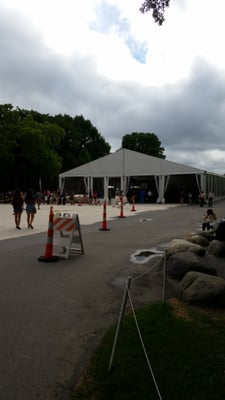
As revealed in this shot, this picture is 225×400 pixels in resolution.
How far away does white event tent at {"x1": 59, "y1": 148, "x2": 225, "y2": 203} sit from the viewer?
38875 millimetres

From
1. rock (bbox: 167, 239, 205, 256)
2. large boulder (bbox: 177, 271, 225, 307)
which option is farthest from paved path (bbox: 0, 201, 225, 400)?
rock (bbox: 167, 239, 205, 256)

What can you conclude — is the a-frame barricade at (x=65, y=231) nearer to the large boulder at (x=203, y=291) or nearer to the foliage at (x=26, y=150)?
the large boulder at (x=203, y=291)

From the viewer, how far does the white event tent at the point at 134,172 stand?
1531 inches

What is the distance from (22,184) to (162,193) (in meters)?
26.2

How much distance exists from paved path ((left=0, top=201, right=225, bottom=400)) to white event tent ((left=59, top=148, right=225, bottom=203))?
97.9 feet

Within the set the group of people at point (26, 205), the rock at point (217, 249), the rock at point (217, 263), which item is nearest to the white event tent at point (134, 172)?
the group of people at point (26, 205)

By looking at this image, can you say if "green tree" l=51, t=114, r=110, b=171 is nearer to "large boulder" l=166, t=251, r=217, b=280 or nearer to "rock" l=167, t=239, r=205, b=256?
"rock" l=167, t=239, r=205, b=256

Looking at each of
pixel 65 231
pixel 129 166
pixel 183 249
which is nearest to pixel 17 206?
pixel 65 231

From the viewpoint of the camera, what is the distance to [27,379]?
325 centimetres

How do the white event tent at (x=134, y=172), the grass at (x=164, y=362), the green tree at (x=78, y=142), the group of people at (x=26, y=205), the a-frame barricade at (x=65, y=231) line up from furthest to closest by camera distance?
the green tree at (x=78, y=142), the white event tent at (x=134, y=172), the group of people at (x=26, y=205), the a-frame barricade at (x=65, y=231), the grass at (x=164, y=362)

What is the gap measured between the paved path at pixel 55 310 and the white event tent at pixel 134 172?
29848 millimetres

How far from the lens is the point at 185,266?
668 cm

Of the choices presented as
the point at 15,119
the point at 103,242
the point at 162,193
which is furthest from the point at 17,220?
the point at 15,119

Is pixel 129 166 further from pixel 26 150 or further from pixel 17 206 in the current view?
pixel 17 206
